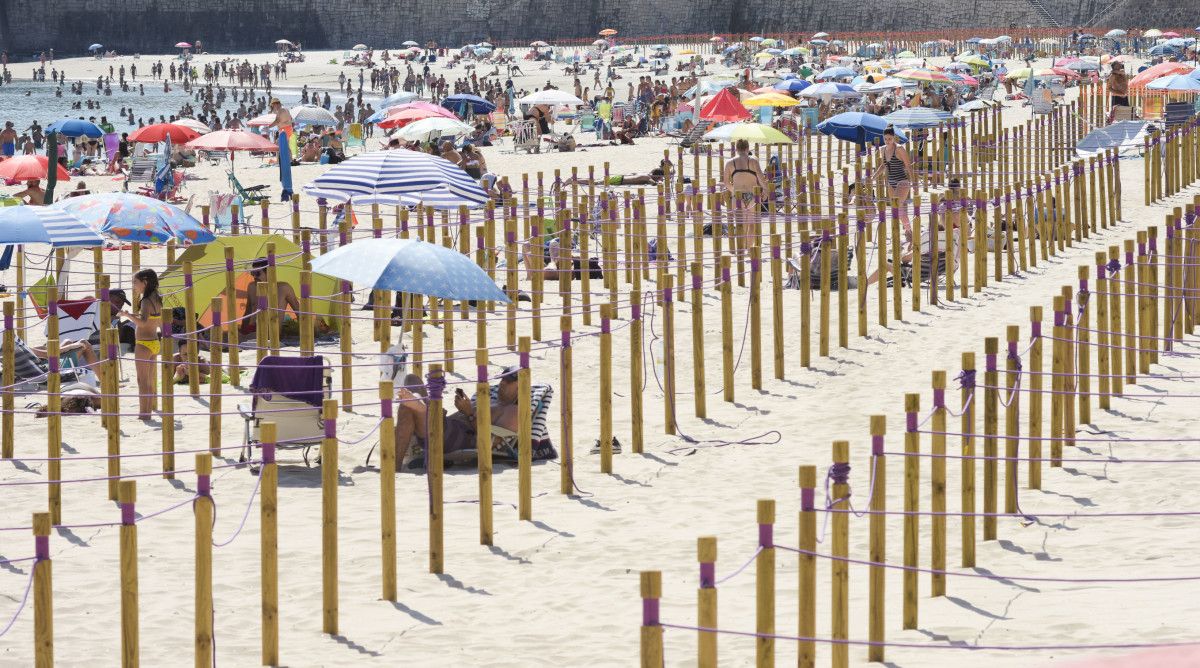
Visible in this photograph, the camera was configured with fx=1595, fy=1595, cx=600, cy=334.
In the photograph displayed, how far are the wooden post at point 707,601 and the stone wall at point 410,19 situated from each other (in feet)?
240

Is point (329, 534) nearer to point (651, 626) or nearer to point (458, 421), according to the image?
point (651, 626)

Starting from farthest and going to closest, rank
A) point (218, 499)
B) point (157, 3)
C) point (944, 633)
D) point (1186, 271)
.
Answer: point (157, 3), point (1186, 271), point (218, 499), point (944, 633)

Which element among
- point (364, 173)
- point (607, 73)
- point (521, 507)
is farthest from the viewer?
point (607, 73)

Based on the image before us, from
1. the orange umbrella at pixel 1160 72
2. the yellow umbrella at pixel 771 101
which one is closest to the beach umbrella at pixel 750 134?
the yellow umbrella at pixel 771 101

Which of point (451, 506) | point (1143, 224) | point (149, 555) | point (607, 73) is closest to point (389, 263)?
point (451, 506)

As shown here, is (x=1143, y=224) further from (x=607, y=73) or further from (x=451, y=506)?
(x=607, y=73)

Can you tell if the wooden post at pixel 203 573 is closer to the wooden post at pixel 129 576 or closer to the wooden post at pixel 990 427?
the wooden post at pixel 129 576

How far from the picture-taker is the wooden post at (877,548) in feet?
19.6

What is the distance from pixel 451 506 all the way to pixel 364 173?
550cm

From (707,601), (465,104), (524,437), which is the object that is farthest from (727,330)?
(465,104)

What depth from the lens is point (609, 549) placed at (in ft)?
25.8

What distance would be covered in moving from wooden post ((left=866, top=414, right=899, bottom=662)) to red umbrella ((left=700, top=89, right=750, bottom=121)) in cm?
1933

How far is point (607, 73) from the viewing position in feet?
199

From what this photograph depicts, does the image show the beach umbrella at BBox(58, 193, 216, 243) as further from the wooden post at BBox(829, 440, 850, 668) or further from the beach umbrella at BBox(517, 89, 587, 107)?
the beach umbrella at BBox(517, 89, 587, 107)
